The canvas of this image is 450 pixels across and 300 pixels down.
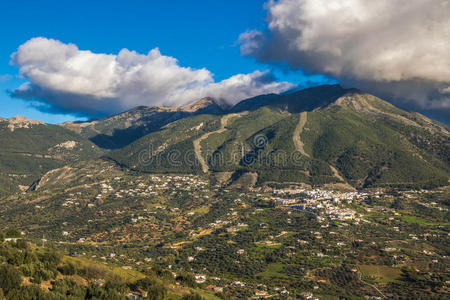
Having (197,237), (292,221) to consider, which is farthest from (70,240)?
Answer: (292,221)

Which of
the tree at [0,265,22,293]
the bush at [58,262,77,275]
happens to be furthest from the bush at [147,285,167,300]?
the tree at [0,265,22,293]

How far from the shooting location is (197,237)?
163 metres

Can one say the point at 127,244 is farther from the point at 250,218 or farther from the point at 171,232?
the point at 250,218

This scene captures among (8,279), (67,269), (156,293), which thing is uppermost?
(8,279)

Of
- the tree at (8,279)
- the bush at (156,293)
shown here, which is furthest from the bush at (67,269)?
the tree at (8,279)

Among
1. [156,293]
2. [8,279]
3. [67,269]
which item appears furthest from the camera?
[156,293]

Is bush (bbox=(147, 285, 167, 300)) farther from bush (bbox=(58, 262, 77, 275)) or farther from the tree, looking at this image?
the tree

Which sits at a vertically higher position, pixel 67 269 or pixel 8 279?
pixel 8 279

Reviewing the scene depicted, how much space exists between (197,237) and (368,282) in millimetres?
77733

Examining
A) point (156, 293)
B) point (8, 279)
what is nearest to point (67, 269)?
point (156, 293)

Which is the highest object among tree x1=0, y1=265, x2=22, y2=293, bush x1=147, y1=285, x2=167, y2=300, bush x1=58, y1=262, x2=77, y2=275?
tree x1=0, y1=265, x2=22, y2=293

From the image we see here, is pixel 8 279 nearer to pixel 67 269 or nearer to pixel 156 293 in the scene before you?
pixel 67 269

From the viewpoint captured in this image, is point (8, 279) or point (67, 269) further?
point (67, 269)

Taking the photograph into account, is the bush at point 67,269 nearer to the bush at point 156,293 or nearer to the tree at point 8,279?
the bush at point 156,293
